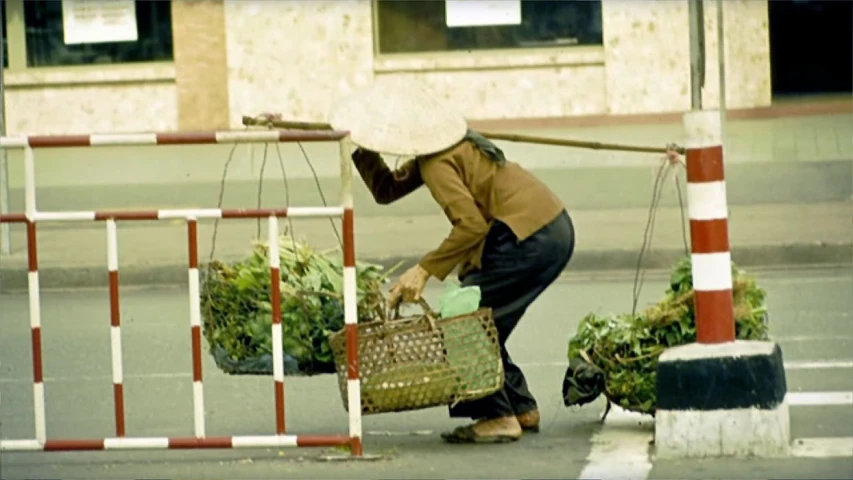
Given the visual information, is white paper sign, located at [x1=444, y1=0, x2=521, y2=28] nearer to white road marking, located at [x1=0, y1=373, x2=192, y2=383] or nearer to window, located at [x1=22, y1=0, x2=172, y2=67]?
window, located at [x1=22, y1=0, x2=172, y2=67]

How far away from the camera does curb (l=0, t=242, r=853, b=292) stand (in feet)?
39.2

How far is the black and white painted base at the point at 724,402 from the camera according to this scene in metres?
6.25

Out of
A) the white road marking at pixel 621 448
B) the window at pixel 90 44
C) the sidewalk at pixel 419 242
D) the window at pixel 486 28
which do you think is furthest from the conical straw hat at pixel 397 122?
the window at pixel 90 44

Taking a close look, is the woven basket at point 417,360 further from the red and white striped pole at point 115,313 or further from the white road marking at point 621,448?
the red and white striped pole at point 115,313

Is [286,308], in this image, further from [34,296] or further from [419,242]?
[419,242]

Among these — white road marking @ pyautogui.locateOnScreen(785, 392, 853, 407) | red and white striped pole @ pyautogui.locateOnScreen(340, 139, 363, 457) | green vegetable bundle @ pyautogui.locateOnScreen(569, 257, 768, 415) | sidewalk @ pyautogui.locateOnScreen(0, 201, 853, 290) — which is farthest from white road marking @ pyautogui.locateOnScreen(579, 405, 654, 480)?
sidewalk @ pyautogui.locateOnScreen(0, 201, 853, 290)

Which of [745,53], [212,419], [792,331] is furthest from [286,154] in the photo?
[212,419]

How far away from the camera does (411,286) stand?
6.53 metres

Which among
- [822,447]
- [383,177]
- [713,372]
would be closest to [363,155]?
[383,177]

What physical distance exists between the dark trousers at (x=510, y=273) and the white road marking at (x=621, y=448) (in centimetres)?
41

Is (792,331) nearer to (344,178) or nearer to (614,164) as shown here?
(344,178)

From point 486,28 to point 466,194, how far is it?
1408 cm

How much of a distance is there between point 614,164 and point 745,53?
4.58 m

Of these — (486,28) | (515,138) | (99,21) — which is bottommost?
(515,138)
